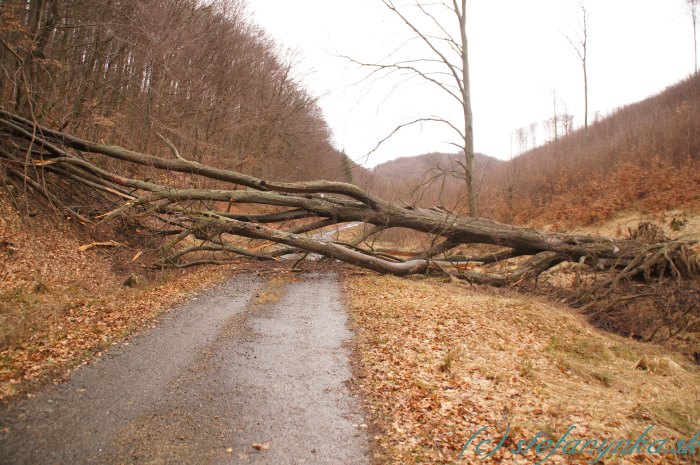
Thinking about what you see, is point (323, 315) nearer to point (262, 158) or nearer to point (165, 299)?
point (165, 299)

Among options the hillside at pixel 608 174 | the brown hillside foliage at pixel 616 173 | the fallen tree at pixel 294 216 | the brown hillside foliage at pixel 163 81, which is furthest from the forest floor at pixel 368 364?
the brown hillside foliage at pixel 616 173

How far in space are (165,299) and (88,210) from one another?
5.03 m

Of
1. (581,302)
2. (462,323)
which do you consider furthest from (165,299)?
(581,302)

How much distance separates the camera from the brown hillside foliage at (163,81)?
12188 millimetres

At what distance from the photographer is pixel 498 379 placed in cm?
505

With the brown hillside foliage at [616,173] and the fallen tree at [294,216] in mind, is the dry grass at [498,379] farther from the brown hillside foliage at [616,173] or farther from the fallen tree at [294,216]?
the brown hillside foliage at [616,173]

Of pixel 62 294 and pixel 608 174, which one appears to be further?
pixel 608 174

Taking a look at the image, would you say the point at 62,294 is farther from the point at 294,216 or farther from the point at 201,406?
the point at 294,216

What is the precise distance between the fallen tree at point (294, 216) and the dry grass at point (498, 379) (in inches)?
122

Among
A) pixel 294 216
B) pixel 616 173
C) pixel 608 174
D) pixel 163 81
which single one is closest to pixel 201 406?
pixel 294 216

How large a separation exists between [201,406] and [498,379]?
3428mm

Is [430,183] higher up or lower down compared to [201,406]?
higher up

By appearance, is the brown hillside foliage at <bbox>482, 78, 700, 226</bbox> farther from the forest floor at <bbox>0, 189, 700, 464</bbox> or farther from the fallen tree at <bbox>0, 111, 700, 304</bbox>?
the forest floor at <bbox>0, 189, 700, 464</bbox>

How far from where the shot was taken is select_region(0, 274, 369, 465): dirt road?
11.8ft
